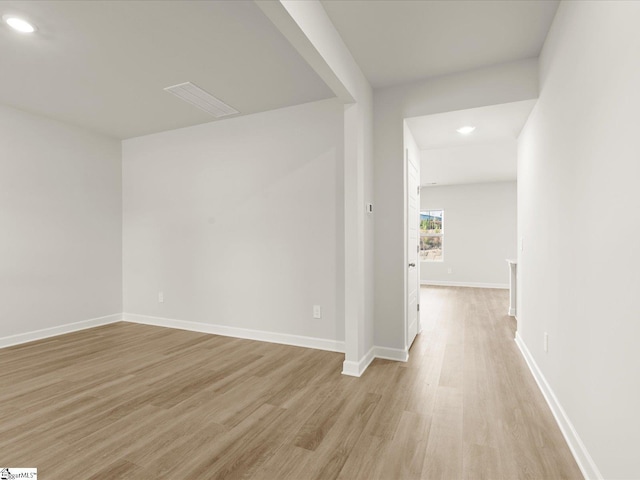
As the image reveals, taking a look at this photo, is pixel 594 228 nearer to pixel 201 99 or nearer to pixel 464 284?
pixel 201 99

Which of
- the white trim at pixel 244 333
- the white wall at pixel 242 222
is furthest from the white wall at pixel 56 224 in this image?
the white trim at pixel 244 333

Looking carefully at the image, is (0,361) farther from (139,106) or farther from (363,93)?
(363,93)

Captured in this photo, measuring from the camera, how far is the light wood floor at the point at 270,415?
65.4 inches

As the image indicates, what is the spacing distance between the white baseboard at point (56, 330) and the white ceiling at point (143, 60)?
2.63m

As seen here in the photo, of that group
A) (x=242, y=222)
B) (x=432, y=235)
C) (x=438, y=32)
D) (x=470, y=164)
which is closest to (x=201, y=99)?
(x=242, y=222)

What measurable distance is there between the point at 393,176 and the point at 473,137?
52.0 inches

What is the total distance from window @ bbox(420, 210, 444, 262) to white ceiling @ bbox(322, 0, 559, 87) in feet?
21.5

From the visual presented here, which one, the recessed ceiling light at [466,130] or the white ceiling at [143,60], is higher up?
the white ceiling at [143,60]

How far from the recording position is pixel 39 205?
3941mm

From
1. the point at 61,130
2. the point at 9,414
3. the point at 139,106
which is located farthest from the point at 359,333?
the point at 61,130

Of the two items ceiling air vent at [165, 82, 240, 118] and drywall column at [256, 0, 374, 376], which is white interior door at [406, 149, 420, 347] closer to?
drywall column at [256, 0, 374, 376]

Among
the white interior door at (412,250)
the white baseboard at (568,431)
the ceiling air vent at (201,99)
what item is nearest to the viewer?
the white baseboard at (568,431)

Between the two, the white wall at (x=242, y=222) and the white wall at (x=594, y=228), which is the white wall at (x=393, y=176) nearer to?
the white wall at (x=242, y=222)

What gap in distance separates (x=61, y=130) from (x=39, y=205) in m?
1.02
